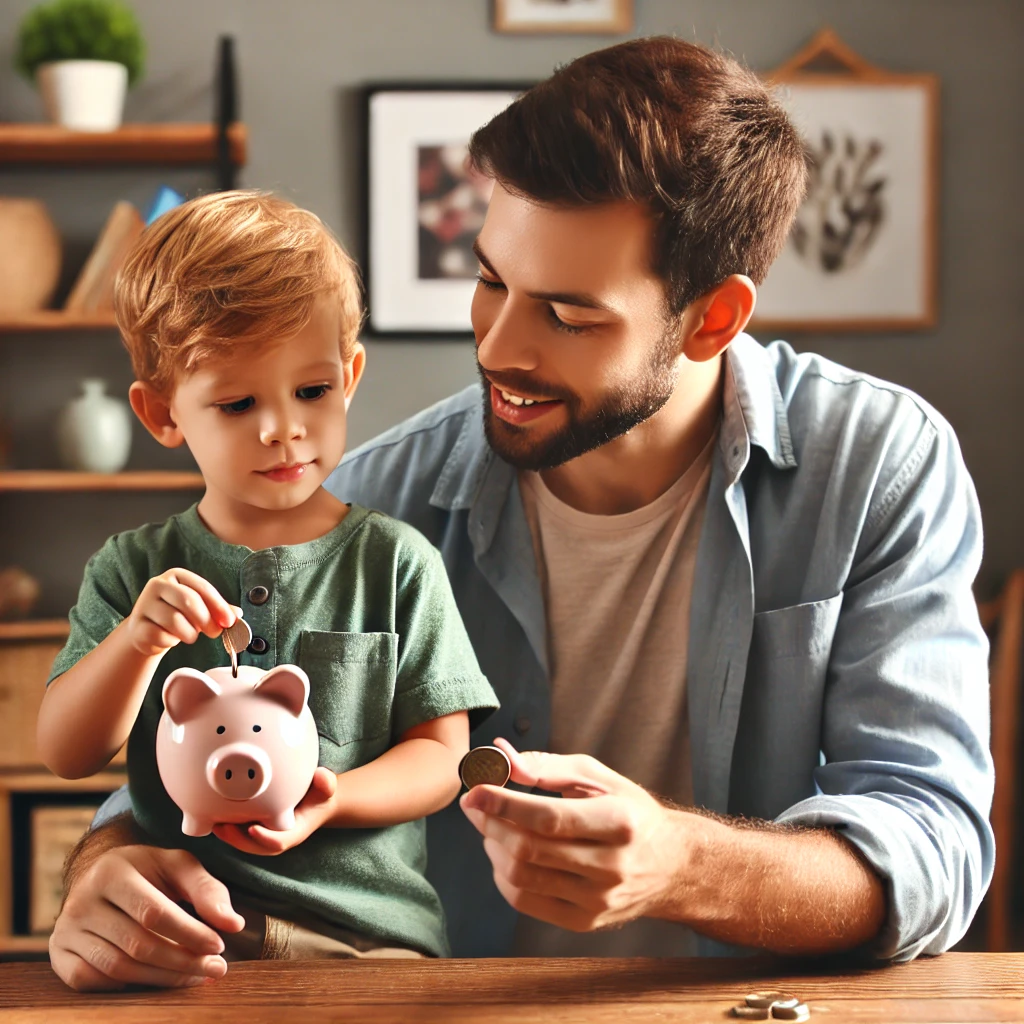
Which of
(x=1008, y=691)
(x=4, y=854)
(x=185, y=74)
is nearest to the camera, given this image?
(x=1008, y=691)

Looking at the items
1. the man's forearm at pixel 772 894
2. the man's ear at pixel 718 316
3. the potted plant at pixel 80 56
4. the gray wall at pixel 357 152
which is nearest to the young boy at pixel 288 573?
the man's forearm at pixel 772 894

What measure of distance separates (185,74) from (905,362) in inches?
83.8

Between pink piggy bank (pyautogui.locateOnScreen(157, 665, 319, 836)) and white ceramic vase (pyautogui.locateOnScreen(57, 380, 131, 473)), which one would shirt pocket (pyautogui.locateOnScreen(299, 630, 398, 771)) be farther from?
white ceramic vase (pyautogui.locateOnScreen(57, 380, 131, 473))

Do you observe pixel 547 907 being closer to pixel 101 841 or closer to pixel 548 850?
pixel 548 850

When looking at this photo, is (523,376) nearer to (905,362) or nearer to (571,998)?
(571,998)

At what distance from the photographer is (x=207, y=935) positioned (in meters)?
0.98

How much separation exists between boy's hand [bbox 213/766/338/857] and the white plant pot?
2.62 metres

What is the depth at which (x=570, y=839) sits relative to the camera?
0.93 meters

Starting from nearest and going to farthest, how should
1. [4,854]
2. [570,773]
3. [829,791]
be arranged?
[570,773]
[829,791]
[4,854]

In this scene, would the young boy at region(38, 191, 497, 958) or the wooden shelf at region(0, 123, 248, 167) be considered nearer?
the young boy at region(38, 191, 497, 958)

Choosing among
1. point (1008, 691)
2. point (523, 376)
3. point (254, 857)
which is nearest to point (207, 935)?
point (254, 857)

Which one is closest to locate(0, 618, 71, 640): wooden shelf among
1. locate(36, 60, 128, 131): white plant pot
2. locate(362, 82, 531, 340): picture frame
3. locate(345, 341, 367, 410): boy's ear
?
locate(362, 82, 531, 340): picture frame

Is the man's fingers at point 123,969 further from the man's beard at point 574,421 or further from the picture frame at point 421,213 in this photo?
the picture frame at point 421,213

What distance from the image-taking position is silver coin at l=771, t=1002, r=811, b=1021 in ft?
3.15
